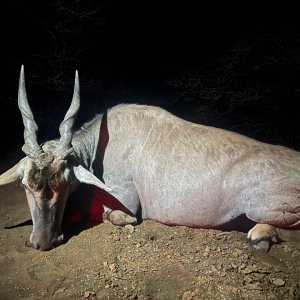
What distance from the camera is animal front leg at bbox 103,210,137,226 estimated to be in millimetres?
5172

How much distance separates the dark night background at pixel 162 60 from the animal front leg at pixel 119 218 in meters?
2.33

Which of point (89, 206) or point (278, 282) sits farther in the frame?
point (89, 206)

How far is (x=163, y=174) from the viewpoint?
205 inches

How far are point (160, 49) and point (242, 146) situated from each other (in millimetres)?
3525

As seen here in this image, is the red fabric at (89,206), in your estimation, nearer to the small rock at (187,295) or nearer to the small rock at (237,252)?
the small rock at (237,252)

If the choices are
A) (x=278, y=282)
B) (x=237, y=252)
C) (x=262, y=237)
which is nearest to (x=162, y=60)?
→ (x=262, y=237)

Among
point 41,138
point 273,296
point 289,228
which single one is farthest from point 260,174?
point 41,138

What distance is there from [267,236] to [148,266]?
1563 millimetres

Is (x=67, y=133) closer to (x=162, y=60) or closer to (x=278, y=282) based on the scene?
(x=278, y=282)

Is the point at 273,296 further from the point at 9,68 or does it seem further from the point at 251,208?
the point at 9,68

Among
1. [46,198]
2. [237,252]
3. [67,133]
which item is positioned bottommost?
[237,252]

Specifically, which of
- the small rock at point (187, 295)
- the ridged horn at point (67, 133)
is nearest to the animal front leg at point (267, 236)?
the small rock at point (187, 295)

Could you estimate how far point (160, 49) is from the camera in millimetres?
7703

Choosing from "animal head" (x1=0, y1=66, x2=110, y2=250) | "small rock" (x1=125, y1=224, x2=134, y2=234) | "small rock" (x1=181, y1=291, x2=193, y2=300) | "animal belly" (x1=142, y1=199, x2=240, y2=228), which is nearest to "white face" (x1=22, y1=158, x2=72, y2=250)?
"animal head" (x1=0, y1=66, x2=110, y2=250)
